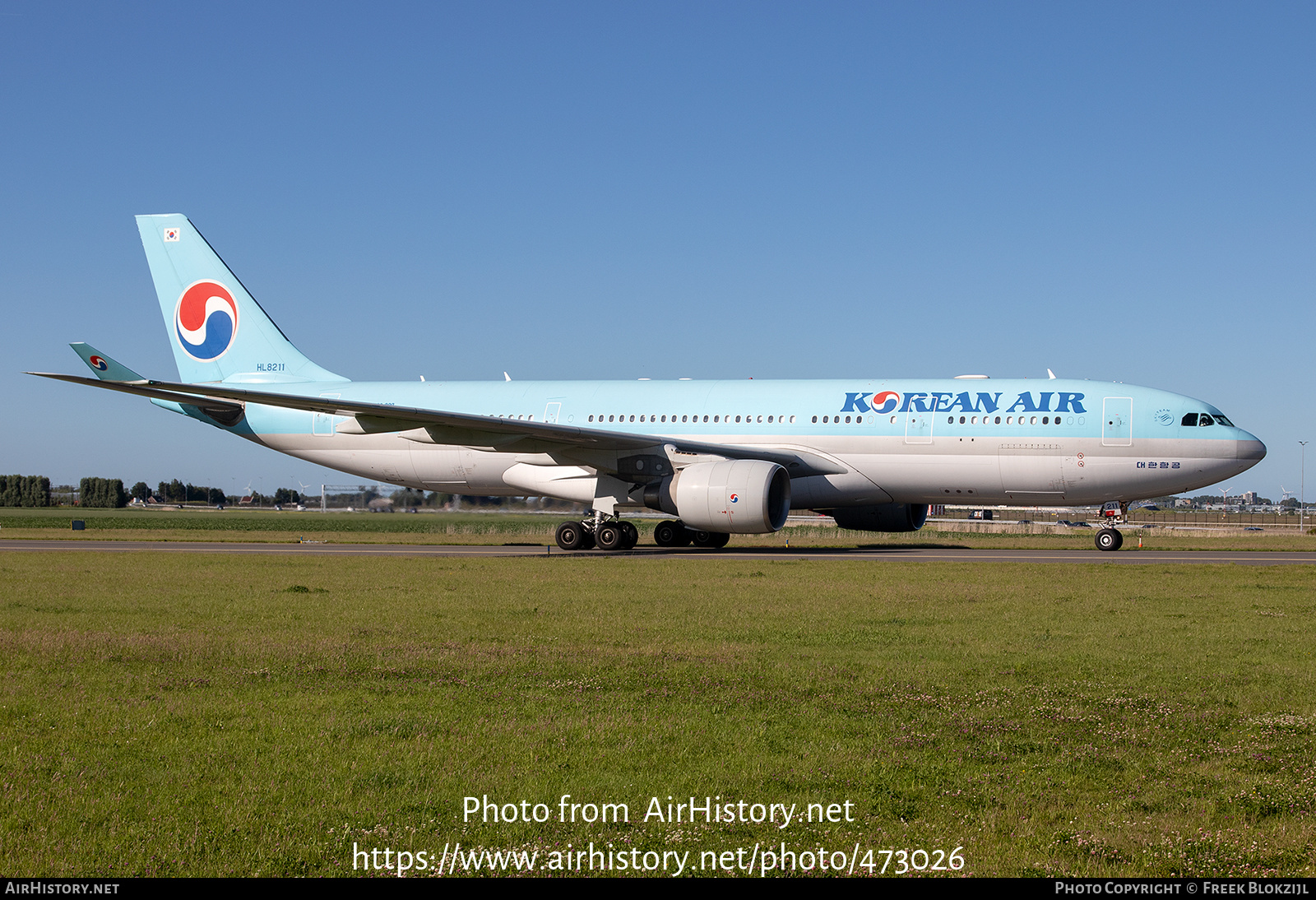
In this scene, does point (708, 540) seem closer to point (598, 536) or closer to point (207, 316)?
point (598, 536)

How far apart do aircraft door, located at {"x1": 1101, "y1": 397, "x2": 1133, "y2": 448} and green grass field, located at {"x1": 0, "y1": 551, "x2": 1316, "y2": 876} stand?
11.4 m

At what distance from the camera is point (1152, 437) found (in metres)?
24.2

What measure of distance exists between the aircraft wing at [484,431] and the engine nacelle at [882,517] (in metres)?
2.73

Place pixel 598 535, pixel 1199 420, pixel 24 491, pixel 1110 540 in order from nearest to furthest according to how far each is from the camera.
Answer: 1. pixel 1199 420
2. pixel 598 535
3. pixel 1110 540
4. pixel 24 491

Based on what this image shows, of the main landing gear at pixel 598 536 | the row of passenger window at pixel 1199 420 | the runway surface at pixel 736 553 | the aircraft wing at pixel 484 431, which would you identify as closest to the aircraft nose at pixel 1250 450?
the row of passenger window at pixel 1199 420

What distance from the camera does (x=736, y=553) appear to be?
25.1 meters

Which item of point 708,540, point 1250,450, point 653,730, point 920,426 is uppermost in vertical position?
point 920,426

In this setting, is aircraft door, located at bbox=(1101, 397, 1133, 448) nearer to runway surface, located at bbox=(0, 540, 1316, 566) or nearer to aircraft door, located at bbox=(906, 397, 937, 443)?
runway surface, located at bbox=(0, 540, 1316, 566)

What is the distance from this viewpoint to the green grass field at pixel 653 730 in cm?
476

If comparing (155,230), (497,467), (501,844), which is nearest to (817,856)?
(501,844)

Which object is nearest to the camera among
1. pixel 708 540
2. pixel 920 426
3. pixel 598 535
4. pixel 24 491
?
pixel 920 426

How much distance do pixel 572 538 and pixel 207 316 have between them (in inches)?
534

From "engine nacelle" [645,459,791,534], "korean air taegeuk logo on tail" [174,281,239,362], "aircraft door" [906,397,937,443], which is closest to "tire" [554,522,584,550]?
"engine nacelle" [645,459,791,534]

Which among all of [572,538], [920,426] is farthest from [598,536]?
[920,426]
